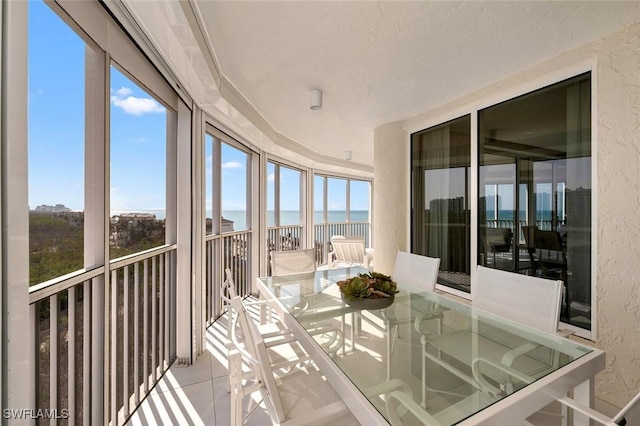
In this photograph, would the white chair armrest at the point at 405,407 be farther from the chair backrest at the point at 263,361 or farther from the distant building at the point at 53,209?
the distant building at the point at 53,209

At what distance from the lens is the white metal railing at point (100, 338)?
3.81 ft

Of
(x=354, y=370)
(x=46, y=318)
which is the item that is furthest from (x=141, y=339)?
(x=354, y=370)

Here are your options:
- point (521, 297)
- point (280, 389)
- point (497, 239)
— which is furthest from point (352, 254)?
point (280, 389)

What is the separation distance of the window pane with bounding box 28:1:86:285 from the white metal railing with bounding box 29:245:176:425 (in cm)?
14

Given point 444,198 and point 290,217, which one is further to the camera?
point 290,217

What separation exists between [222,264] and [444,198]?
114 inches

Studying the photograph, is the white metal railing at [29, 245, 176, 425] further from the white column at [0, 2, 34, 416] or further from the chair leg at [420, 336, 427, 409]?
the chair leg at [420, 336, 427, 409]

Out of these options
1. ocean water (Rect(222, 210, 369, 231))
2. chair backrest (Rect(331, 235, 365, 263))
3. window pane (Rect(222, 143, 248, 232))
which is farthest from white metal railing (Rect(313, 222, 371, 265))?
window pane (Rect(222, 143, 248, 232))

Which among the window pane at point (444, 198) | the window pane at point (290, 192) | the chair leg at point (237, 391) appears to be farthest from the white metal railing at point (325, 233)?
the chair leg at point (237, 391)

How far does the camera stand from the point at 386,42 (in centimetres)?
179

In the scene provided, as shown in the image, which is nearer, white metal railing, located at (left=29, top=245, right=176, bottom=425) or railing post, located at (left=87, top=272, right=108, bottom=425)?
white metal railing, located at (left=29, top=245, right=176, bottom=425)

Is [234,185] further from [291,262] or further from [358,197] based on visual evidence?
[358,197]

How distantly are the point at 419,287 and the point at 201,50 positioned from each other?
7.85 feet

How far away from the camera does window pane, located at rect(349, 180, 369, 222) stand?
782 centimetres
